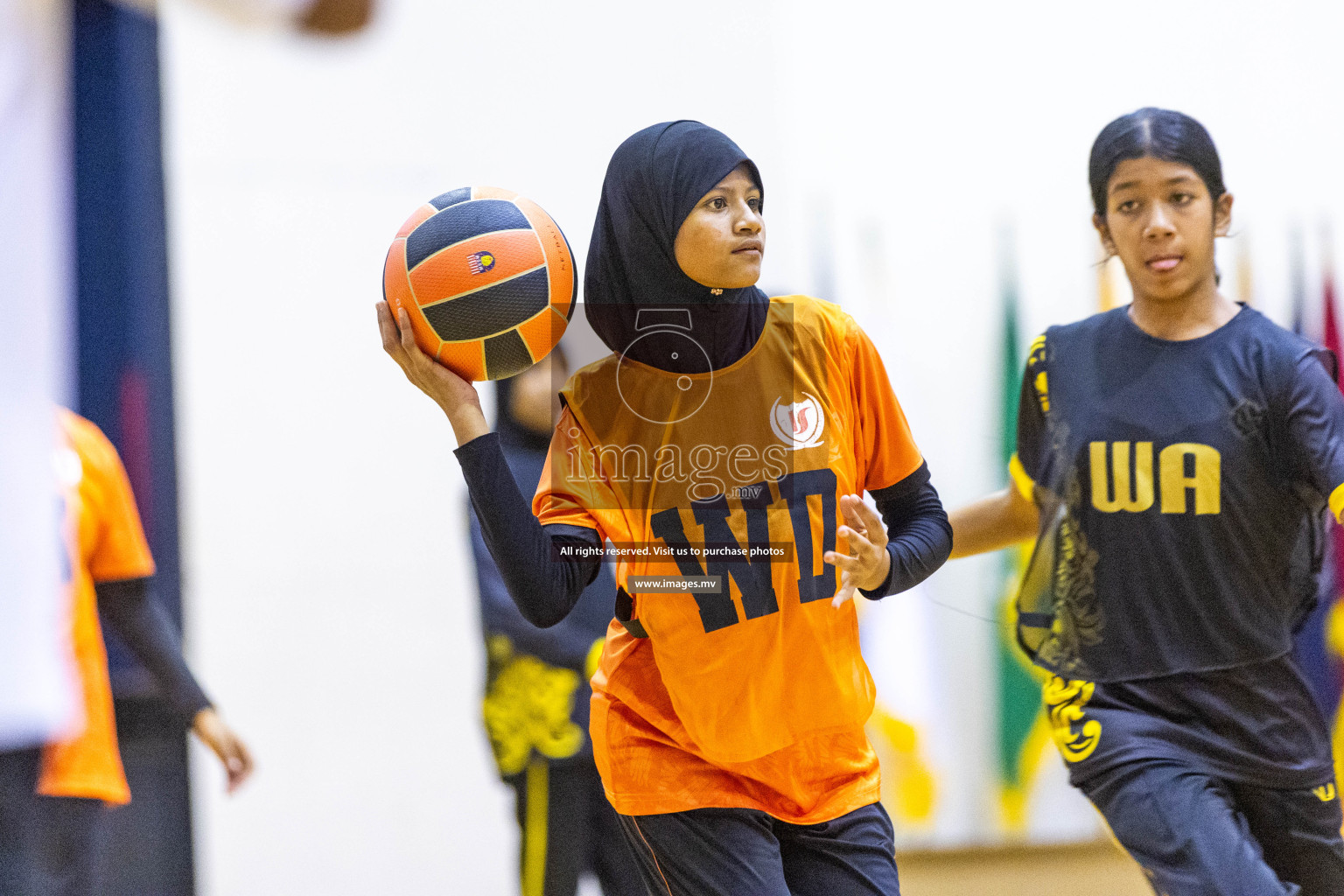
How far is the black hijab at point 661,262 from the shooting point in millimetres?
1614

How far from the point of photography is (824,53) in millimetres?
2590

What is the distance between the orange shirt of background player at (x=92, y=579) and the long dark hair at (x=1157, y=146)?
2.23m

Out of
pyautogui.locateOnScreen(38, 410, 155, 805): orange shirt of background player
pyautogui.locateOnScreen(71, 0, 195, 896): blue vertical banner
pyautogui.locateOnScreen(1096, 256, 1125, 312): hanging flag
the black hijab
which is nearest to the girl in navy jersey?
pyautogui.locateOnScreen(1096, 256, 1125, 312): hanging flag

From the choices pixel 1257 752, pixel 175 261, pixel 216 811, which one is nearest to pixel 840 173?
pixel 1257 752

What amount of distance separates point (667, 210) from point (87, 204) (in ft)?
6.66

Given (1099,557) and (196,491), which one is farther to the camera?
(196,491)

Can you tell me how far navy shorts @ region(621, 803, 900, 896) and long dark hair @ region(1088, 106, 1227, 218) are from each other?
134cm

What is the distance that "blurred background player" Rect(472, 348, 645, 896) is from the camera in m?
2.55

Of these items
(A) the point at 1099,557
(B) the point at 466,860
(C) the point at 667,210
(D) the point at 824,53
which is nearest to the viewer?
(C) the point at 667,210

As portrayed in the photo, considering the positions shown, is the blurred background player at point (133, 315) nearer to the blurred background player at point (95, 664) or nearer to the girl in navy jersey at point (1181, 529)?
the blurred background player at point (95, 664)

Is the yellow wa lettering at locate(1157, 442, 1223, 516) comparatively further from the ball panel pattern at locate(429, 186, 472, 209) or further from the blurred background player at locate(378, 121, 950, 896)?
the ball panel pattern at locate(429, 186, 472, 209)

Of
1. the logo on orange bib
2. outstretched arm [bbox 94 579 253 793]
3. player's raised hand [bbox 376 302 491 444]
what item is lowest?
outstretched arm [bbox 94 579 253 793]

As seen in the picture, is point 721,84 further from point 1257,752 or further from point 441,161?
point 1257,752

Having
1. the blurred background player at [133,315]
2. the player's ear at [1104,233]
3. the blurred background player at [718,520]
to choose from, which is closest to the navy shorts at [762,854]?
the blurred background player at [718,520]
